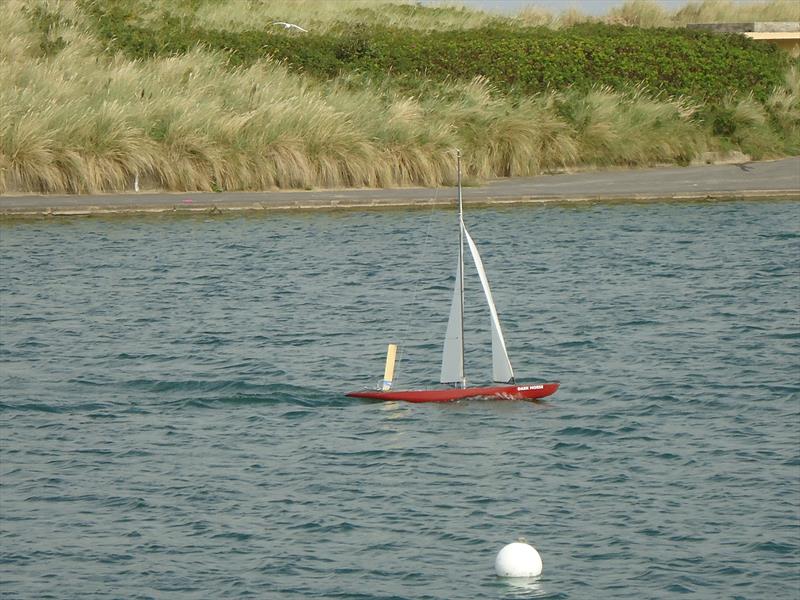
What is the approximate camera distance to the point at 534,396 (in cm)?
2016

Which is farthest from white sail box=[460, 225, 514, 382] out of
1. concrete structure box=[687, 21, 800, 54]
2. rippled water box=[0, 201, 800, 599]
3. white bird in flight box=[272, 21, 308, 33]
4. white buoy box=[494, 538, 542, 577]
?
concrete structure box=[687, 21, 800, 54]

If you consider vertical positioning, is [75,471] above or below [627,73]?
below

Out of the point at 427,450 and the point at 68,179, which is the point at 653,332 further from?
the point at 68,179

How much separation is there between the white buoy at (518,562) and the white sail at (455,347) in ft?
20.3

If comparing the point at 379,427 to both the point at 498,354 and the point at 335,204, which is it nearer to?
the point at 498,354

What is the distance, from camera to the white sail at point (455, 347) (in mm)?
19875

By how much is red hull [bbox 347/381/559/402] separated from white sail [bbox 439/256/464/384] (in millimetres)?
191

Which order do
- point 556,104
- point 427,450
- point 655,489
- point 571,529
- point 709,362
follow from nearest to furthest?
1. point 571,529
2. point 655,489
3. point 427,450
4. point 709,362
5. point 556,104

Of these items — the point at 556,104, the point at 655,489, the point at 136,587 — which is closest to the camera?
the point at 136,587

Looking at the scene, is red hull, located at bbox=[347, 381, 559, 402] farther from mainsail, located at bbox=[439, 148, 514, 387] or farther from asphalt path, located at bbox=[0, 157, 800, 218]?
asphalt path, located at bbox=[0, 157, 800, 218]

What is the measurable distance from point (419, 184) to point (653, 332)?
18.0m

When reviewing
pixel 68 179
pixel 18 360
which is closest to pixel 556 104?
pixel 68 179

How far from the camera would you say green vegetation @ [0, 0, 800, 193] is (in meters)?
39.4

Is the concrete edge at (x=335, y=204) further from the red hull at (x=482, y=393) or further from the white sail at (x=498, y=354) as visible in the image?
the white sail at (x=498, y=354)
